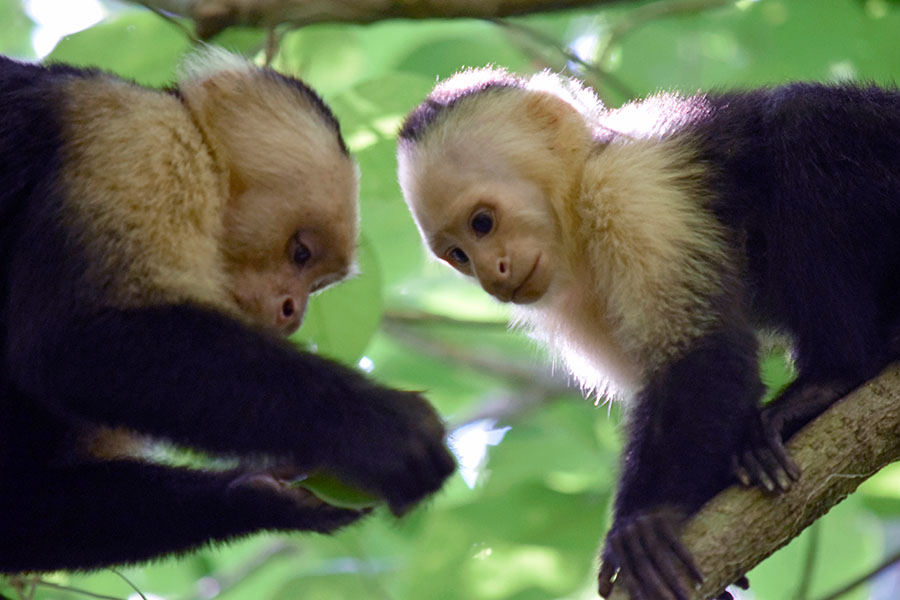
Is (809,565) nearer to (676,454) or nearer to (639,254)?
(676,454)

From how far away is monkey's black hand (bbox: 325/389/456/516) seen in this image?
2658 millimetres

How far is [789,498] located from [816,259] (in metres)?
0.78

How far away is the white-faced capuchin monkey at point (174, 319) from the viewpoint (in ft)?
8.68

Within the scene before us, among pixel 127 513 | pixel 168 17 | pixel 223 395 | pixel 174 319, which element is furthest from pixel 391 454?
pixel 168 17

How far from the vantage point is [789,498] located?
279 cm

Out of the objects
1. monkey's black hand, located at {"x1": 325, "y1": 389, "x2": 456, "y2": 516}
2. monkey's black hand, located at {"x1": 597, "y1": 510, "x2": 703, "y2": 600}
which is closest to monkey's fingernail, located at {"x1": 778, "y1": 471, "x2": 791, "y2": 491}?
monkey's black hand, located at {"x1": 597, "y1": 510, "x2": 703, "y2": 600}

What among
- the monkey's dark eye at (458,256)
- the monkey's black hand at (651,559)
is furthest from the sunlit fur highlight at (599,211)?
the monkey's black hand at (651,559)

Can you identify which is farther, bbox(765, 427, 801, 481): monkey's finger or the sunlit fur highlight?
the sunlit fur highlight

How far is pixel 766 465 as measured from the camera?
281cm

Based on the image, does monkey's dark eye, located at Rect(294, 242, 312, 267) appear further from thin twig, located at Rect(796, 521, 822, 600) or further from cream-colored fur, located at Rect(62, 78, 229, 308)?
thin twig, located at Rect(796, 521, 822, 600)

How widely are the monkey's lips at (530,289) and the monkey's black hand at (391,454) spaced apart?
1168mm

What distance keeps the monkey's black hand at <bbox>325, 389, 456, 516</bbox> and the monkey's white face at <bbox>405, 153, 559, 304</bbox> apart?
1172mm

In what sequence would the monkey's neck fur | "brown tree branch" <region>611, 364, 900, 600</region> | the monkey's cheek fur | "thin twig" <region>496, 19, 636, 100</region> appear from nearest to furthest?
"brown tree branch" <region>611, 364, 900, 600</region>
the monkey's neck fur
the monkey's cheek fur
"thin twig" <region>496, 19, 636, 100</region>

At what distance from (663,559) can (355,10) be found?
2.11 meters
